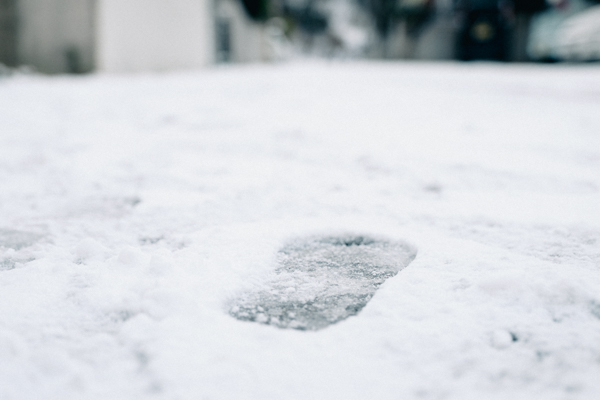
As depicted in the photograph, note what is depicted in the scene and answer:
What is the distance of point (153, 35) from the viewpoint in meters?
6.14

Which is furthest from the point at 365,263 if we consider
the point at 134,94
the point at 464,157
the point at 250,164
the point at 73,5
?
the point at 73,5

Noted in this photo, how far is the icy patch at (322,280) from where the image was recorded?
79 centimetres

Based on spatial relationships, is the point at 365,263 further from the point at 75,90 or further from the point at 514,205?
the point at 75,90

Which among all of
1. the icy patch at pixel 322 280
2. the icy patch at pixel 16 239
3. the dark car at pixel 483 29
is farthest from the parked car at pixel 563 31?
the icy patch at pixel 16 239

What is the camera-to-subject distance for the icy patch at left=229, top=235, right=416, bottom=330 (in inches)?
31.0

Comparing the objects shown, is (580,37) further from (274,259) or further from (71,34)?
(274,259)

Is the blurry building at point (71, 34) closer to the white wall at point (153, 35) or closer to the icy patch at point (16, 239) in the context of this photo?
the white wall at point (153, 35)

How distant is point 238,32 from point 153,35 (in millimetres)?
4318

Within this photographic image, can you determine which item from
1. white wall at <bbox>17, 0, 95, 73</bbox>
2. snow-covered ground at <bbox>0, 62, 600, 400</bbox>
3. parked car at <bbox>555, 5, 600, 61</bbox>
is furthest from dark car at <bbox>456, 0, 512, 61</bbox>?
snow-covered ground at <bbox>0, 62, 600, 400</bbox>

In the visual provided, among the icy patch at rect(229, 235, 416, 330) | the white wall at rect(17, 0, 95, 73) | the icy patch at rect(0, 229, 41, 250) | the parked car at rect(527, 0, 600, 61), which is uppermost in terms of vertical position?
the parked car at rect(527, 0, 600, 61)

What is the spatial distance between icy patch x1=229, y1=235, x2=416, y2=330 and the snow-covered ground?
1.3 inches

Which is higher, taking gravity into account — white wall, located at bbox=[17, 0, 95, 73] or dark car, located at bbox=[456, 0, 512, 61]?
dark car, located at bbox=[456, 0, 512, 61]

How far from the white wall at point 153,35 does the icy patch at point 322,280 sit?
4983 mm

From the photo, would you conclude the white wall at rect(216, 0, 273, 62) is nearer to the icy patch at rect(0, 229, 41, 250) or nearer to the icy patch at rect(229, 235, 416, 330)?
the icy patch at rect(0, 229, 41, 250)
